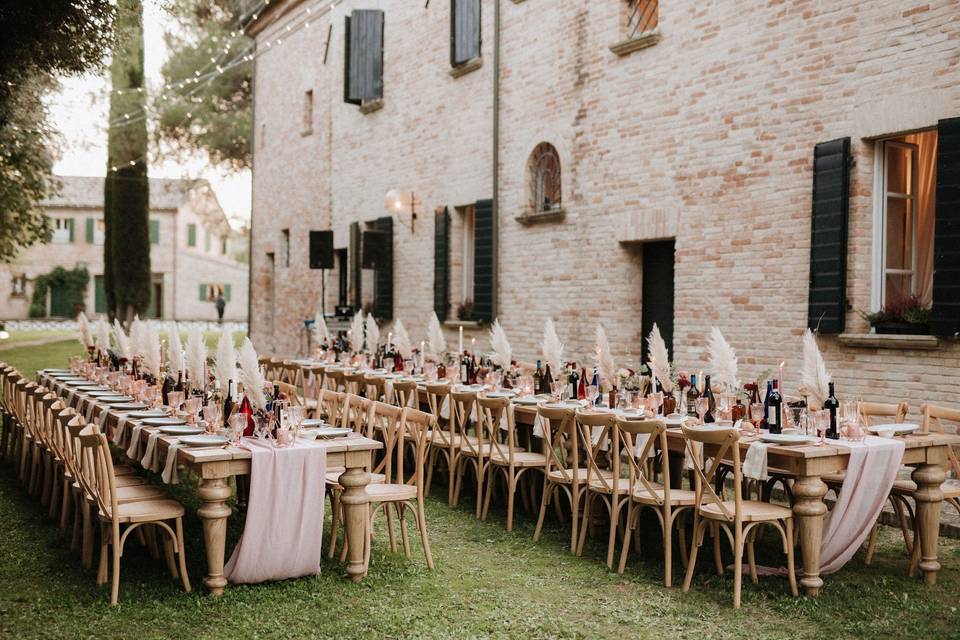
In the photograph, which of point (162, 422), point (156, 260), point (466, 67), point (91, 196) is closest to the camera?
point (162, 422)

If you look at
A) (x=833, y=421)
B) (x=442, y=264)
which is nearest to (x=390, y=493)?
(x=833, y=421)

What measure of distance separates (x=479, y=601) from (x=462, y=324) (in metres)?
7.78

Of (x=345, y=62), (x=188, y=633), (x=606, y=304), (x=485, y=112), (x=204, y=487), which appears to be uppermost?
(x=345, y=62)

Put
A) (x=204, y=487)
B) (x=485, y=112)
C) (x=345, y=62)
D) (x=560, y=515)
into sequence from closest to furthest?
(x=204, y=487)
(x=560, y=515)
(x=485, y=112)
(x=345, y=62)

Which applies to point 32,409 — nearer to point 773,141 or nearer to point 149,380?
point 149,380

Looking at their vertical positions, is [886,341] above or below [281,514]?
above

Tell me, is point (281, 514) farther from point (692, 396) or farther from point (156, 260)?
point (156, 260)

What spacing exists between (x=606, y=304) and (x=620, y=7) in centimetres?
319

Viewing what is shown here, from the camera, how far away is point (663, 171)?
30.1 ft

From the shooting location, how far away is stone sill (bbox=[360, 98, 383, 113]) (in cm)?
1437

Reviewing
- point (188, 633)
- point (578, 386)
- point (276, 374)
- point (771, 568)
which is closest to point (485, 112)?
point (276, 374)

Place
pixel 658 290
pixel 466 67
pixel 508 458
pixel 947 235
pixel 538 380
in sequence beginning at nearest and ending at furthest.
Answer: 1. pixel 508 458
2. pixel 947 235
3. pixel 538 380
4. pixel 658 290
5. pixel 466 67

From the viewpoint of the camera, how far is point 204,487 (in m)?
4.52

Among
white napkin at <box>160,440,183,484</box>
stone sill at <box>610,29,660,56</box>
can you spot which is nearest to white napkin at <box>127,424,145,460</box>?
white napkin at <box>160,440,183,484</box>
